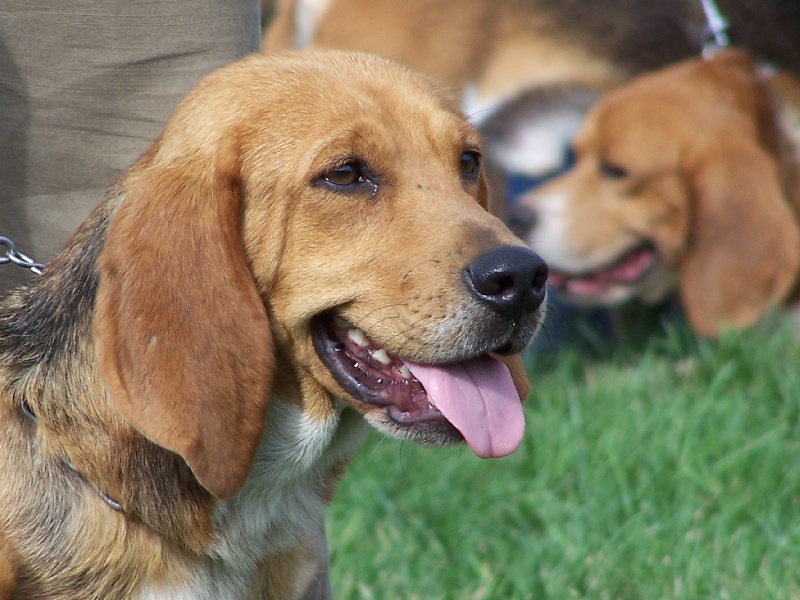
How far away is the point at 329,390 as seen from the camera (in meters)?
3.02

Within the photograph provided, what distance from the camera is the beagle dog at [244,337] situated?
275 cm

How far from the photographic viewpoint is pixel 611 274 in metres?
6.68

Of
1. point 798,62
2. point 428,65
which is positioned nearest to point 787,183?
point 798,62

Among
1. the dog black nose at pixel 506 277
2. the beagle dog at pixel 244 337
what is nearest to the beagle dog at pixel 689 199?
the beagle dog at pixel 244 337

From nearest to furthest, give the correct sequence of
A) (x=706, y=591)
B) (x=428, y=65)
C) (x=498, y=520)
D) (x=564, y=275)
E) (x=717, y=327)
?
1. (x=706, y=591)
2. (x=498, y=520)
3. (x=717, y=327)
4. (x=564, y=275)
5. (x=428, y=65)

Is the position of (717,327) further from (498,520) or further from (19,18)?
(19,18)

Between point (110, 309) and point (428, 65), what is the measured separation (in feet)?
16.0

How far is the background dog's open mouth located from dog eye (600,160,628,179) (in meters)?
3.68

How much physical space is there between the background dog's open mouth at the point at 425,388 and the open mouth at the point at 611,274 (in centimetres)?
365

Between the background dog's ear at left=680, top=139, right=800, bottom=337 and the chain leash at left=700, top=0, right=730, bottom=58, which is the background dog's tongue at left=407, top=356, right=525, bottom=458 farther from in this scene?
the chain leash at left=700, top=0, right=730, bottom=58

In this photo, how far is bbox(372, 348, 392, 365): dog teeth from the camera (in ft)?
9.90

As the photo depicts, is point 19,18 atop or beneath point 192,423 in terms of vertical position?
atop

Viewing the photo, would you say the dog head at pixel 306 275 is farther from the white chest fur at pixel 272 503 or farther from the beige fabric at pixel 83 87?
the beige fabric at pixel 83 87

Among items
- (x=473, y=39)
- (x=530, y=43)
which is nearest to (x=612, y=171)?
(x=530, y=43)
